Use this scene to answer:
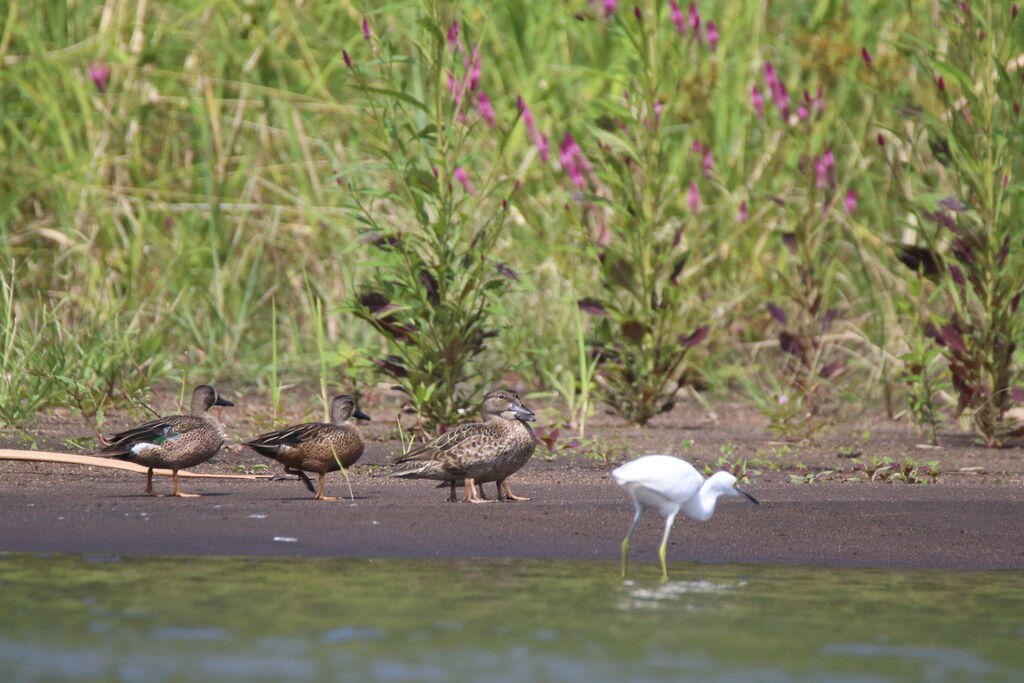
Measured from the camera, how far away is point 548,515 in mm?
6266

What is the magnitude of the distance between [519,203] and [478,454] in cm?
433

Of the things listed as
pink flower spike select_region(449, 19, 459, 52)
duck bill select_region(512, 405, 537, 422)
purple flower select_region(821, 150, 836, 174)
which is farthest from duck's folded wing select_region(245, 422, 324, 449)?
purple flower select_region(821, 150, 836, 174)

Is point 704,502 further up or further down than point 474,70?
further down

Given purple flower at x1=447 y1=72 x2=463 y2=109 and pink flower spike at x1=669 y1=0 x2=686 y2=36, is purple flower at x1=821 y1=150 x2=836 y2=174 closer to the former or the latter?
pink flower spike at x1=669 y1=0 x2=686 y2=36

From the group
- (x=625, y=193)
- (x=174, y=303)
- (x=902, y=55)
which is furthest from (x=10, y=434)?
(x=902, y=55)

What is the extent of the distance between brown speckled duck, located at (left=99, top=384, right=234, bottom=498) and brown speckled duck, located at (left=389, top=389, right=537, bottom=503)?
878 mm

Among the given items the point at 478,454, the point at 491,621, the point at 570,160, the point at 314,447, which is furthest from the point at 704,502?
the point at 570,160

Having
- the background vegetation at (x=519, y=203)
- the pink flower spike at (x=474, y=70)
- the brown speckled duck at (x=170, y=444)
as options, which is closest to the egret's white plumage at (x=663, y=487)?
the brown speckled duck at (x=170, y=444)

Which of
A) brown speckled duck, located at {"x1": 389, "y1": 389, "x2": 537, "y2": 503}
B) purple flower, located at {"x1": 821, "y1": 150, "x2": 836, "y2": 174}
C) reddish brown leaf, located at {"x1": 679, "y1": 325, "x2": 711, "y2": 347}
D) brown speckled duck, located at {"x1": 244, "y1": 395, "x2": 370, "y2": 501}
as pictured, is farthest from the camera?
purple flower, located at {"x1": 821, "y1": 150, "x2": 836, "y2": 174}

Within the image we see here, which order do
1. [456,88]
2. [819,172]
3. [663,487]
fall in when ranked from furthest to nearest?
[819,172], [456,88], [663,487]

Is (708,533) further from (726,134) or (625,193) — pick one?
(726,134)

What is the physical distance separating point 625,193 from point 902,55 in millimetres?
3798

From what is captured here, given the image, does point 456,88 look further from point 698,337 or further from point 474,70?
point 698,337

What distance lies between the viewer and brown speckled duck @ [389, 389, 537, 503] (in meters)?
6.60
